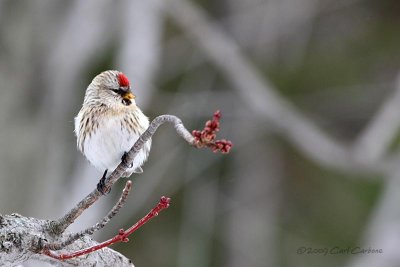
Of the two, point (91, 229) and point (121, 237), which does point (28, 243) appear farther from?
point (121, 237)

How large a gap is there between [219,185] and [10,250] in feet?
24.1

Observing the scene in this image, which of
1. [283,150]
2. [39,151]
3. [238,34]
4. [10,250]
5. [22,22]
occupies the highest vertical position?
[238,34]

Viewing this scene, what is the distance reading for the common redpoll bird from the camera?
3553mm

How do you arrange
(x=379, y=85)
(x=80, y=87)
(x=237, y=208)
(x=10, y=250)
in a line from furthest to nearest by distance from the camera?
1. (x=237, y=208)
2. (x=379, y=85)
3. (x=80, y=87)
4. (x=10, y=250)

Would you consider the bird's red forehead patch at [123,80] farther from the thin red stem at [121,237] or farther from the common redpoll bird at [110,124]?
the thin red stem at [121,237]

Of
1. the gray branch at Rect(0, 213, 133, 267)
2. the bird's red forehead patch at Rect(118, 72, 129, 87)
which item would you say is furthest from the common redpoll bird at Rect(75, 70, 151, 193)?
the gray branch at Rect(0, 213, 133, 267)

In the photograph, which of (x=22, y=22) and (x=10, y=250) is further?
(x=22, y=22)

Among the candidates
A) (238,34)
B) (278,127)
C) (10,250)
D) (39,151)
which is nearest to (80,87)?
(39,151)

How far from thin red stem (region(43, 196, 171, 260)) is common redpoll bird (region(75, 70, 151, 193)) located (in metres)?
0.69

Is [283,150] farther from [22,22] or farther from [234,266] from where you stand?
[22,22]

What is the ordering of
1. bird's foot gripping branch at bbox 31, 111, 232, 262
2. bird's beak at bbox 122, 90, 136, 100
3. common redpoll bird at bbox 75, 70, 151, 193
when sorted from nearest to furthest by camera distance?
bird's foot gripping branch at bbox 31, 111, 232, 262
bird's beak at bbox 122, 90, 136, 100
common redpoll bird at bbox 75, 70, 151, 193

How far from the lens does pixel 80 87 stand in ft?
25.1

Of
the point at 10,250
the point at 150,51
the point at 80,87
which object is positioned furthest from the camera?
the point at 80,87

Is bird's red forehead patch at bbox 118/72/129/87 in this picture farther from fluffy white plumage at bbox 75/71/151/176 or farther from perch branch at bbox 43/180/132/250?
perch branch at bbox 43/180/132/250
